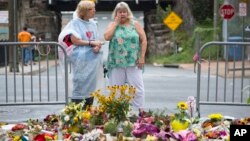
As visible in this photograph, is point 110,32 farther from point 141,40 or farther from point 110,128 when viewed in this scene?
point 110,128

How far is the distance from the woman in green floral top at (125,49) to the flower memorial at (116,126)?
1.98 metres

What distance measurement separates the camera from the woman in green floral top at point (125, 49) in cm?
922

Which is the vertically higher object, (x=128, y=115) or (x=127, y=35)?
(x=127, y=35)

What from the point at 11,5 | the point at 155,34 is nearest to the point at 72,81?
the point at 11,5

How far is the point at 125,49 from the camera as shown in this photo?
9219 millimetres

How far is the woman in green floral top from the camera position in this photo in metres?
9.22

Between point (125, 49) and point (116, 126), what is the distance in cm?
272

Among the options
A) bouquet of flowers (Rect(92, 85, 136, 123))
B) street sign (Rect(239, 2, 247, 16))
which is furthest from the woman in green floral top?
street sign (Rect(239, 2, 247, 16))

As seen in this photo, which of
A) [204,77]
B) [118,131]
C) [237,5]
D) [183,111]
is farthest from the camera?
[237,5]

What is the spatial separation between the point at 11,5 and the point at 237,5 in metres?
10.0

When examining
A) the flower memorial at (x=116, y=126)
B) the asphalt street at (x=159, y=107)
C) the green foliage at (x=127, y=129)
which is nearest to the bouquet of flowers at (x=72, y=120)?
the flower memorial at (x=116, y=126)

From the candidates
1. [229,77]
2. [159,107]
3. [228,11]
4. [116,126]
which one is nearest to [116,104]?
[116,126]

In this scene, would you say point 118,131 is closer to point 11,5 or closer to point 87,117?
point 87,117

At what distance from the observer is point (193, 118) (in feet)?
24.0
